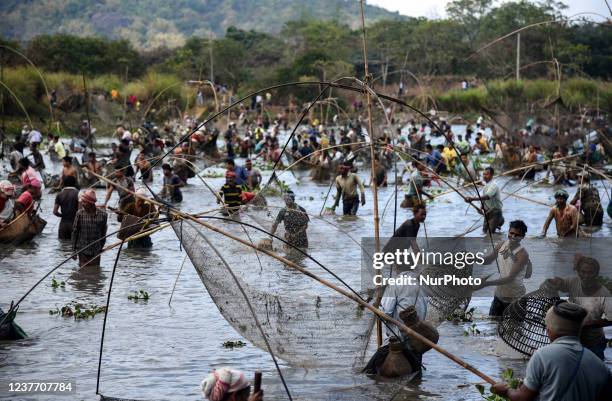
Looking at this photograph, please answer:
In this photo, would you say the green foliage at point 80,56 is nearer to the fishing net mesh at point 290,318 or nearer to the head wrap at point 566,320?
the fishing net mesh at point 290,318

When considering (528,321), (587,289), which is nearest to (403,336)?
(528,321)

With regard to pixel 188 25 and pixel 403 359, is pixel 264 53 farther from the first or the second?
pixel 188 25

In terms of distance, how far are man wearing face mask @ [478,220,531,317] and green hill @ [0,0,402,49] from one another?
15572 centimetres

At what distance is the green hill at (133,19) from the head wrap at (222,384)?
160 metres

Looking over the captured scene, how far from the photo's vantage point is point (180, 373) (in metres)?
8.05

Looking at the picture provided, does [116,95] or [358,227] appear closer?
[358,227]

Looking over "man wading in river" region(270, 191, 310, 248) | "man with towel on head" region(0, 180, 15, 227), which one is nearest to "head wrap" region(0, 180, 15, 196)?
"man with towel on head" region(0, 180, 15, 227)

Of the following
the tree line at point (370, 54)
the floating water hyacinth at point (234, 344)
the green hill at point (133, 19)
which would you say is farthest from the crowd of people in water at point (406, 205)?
the green hill at point (133, 19)

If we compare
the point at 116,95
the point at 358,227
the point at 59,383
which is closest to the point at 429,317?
the point at 59,383

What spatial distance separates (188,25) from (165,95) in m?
144

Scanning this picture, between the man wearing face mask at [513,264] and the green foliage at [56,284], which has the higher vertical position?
the man wearing face mask at [513,264]

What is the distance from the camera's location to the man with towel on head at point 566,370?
4371 millimetres

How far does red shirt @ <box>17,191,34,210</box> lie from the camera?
42.8ft

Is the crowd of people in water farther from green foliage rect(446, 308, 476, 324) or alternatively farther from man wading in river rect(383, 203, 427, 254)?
green foliage rect(446, 308, 476, 324)
